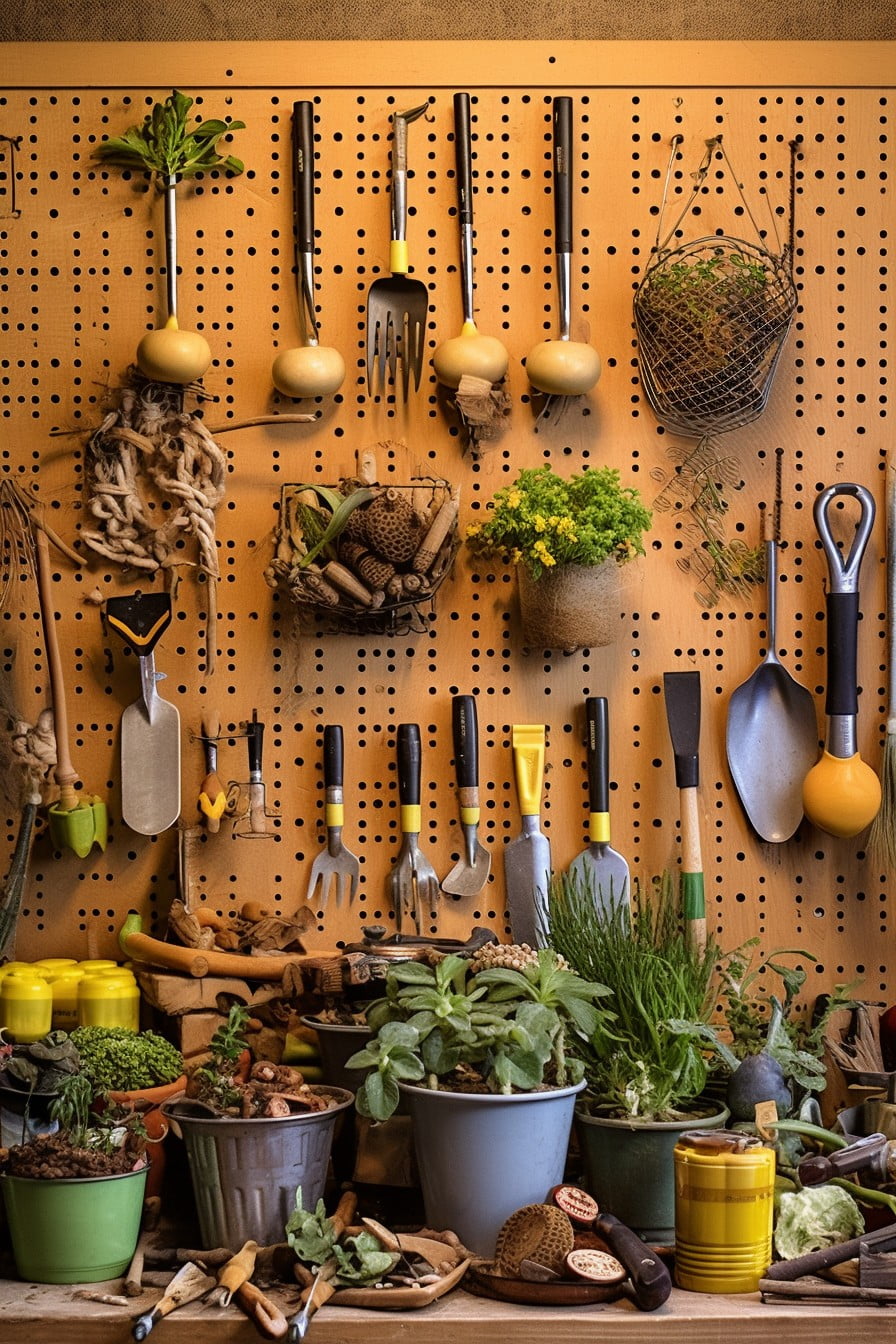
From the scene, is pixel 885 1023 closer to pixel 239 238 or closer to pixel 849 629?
pixel 849 629

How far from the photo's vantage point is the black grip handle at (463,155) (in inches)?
83.5

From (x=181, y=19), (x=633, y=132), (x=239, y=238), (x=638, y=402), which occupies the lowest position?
(x=638, y=402)

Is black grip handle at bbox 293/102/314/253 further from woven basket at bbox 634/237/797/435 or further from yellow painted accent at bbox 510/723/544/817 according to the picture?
yellow painted accent at bbox 510/723/544/817

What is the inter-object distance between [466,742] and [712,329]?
28.3 inches

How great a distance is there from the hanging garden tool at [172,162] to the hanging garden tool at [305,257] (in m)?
0.10

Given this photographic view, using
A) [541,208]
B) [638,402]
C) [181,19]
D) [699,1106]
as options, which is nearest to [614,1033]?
[699,1106]

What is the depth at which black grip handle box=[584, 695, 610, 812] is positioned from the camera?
6.86 ft

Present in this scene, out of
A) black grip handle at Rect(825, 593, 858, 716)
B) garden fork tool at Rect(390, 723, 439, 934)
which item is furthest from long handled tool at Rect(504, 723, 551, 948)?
black grip handle at Rect(825, 593, 858, 716)

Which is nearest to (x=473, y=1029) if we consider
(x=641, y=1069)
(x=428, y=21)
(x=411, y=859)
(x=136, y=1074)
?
(x=641, y=1069)

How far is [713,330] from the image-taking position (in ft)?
6.70

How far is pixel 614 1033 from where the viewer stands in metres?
1.70

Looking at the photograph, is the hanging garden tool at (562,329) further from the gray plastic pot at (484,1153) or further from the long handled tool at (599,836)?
the gray plastic pot at (484,1153)

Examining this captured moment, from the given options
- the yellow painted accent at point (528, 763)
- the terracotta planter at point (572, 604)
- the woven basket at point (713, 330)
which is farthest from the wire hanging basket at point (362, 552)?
the woven basket at point (713, 330)

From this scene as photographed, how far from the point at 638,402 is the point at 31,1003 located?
4.14 ft
